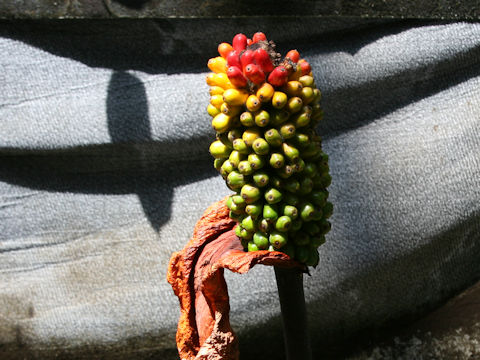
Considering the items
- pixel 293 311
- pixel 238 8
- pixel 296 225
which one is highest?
pixel 238 8

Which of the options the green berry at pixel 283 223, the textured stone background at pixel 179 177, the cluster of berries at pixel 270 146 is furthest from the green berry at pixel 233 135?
the textured stone background at pixel 179 177

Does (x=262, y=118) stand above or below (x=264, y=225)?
above

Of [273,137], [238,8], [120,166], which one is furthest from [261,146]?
[120,166]

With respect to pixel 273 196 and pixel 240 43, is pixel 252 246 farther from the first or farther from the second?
pixel 240 43

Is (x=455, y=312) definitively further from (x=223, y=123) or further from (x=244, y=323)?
(x=223, y=123)

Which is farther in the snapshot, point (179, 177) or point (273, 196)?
point (179, 177)

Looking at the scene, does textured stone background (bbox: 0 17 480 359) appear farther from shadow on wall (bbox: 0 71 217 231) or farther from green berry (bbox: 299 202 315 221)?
green berry (bbox: 299 202 315 221)

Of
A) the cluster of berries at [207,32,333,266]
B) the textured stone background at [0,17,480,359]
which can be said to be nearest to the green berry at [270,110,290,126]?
the cluster of berries at [207,32,333,266]
